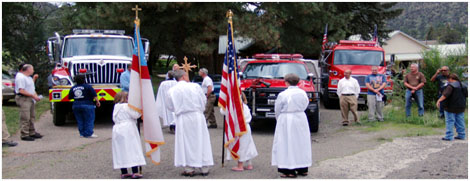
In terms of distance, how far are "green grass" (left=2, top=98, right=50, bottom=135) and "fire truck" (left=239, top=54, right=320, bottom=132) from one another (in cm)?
580

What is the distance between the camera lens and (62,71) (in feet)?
41.4

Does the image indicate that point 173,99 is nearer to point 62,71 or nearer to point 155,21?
point 62,71

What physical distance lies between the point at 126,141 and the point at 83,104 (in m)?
4.42

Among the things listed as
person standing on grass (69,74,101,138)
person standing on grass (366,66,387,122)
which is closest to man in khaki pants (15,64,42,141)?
person standing on grass (69,74,101,138)

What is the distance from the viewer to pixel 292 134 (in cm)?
714

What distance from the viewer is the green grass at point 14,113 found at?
12.6 meters

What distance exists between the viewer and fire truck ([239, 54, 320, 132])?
11.5 meters

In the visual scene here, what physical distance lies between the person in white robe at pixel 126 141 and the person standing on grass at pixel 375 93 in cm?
786

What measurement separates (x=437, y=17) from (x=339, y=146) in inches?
4056

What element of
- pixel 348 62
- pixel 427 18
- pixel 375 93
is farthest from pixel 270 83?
pixel 427 18

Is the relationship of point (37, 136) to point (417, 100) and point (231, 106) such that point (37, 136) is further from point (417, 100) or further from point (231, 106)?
point (417, 100)

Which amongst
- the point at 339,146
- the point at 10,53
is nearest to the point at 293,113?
the point at 339,146

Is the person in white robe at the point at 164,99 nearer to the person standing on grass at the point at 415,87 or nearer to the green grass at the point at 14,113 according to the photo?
the green grass at the point at 14,113

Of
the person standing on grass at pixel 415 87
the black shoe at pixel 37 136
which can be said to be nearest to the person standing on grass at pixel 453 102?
the person standing on grass at pixel 415 87
